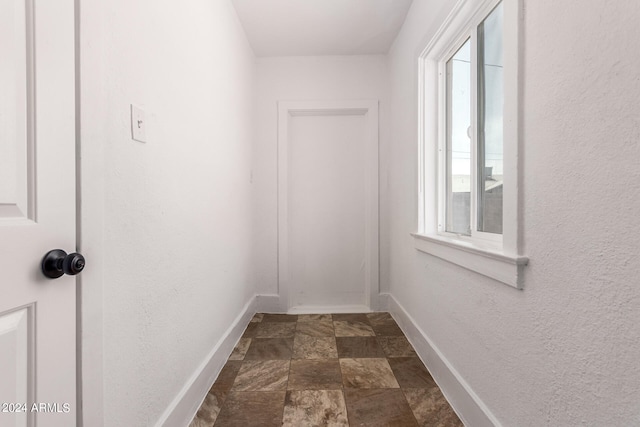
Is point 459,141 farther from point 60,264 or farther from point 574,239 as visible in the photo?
point 60,264

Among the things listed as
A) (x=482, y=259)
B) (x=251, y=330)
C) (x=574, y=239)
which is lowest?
(x=251, y=330)

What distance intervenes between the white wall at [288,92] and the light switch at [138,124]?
70.3 inches

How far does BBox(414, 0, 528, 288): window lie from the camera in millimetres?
1049

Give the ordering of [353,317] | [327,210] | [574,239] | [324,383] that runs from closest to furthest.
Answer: [574,239], [324,383], [353,317], [327,210]

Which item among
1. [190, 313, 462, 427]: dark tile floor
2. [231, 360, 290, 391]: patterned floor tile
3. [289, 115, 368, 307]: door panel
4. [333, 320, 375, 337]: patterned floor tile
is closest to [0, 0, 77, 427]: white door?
[190, 313, 462, 427]: dark tile floor

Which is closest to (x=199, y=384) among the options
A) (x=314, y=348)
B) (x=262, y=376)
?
(x=262, y=376)

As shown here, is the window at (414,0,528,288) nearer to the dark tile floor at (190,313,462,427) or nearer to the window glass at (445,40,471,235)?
the window glass at (445,40,471,235)

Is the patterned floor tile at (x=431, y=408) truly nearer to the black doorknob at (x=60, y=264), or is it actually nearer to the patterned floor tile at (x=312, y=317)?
the patterned floor tile at (x=312, y=317)

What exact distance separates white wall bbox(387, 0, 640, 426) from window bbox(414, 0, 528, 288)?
0.22 feet

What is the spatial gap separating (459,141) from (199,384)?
6.59 feet

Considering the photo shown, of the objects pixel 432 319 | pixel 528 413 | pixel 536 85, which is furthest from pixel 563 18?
pixel 432 319

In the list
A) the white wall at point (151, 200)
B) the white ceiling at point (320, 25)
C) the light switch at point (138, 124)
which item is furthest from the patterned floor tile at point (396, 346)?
the white ceiling at point (320, 25)

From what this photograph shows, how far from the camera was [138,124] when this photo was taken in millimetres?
1014

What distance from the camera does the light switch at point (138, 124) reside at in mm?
987
